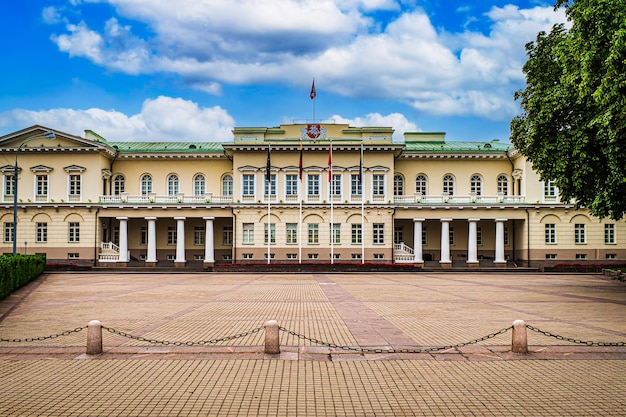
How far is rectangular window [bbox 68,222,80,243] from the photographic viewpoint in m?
56.1

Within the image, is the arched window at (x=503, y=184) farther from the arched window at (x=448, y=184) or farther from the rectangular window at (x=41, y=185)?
the rectangular window at (x=41, y=185)

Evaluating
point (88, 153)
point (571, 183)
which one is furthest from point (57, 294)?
point (88, 153)

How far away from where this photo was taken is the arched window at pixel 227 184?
60.8m

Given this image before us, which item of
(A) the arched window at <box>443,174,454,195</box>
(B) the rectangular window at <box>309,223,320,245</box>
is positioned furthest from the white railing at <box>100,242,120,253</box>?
(A) the arched window at <box>443,174,454,195</box>

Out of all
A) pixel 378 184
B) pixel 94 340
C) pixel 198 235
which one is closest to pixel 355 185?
pixel 378 184

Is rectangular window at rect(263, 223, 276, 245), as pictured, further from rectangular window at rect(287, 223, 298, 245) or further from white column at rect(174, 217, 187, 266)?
white column at rect(174, 217, 187, 266)

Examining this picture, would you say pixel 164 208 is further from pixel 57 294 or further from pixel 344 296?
pixel 344 296

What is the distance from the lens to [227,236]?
5981cm

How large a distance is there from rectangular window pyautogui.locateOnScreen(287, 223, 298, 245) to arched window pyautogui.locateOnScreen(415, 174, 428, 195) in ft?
45.1

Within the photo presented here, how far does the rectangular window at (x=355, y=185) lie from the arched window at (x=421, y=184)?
290 inches

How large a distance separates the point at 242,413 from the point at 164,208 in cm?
4911

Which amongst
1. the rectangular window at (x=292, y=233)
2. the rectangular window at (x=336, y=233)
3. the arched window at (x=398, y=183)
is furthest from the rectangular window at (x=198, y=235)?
the arched window at (x=398, y=183)

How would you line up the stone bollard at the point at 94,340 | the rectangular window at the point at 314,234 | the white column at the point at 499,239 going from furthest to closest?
the rectangular window at the point at 314,234 < the white column at the point at 499,239 < the stone bollard at the point at 94,340

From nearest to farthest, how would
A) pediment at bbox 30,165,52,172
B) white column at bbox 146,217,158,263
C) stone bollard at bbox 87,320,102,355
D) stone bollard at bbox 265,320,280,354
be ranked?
stone bollard at bbox 265,320,280,354 < stone bollard at bbox 87,320,102,355 < white column at bbox 146,217,158,263 < pediment at bbox 30,165,52,172
